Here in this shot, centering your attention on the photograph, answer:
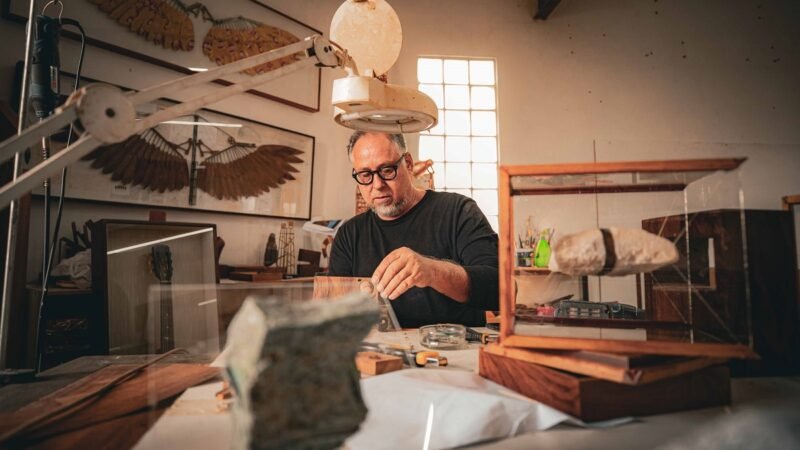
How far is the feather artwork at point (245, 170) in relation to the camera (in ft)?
9.86

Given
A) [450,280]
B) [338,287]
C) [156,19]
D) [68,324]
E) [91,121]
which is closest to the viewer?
[91,121]

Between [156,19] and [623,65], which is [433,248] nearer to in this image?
[156,19]

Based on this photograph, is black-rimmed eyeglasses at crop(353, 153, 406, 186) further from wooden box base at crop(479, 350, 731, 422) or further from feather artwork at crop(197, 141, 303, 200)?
wooden box base at crop(479, 350, 731, 422)

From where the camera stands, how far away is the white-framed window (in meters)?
4.39

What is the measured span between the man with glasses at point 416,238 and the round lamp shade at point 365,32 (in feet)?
2.86

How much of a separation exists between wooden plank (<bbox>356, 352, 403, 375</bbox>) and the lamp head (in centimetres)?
59

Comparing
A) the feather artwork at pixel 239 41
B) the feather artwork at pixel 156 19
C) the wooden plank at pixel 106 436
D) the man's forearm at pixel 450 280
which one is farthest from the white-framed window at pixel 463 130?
the wooden plank at pixel 106 436

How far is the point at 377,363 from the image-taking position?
2.88ft

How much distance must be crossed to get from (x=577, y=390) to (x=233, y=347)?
1.79ft

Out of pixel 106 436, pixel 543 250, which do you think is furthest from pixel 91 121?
pixel 543 250

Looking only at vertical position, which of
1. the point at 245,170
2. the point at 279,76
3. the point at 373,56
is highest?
the point at 245,170

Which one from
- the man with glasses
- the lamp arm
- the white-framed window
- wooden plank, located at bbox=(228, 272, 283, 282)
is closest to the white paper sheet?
the lamp arm

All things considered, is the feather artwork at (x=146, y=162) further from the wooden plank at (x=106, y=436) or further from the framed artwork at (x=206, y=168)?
the wooden plank at (x=106, y=436)

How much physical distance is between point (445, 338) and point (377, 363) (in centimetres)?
34
